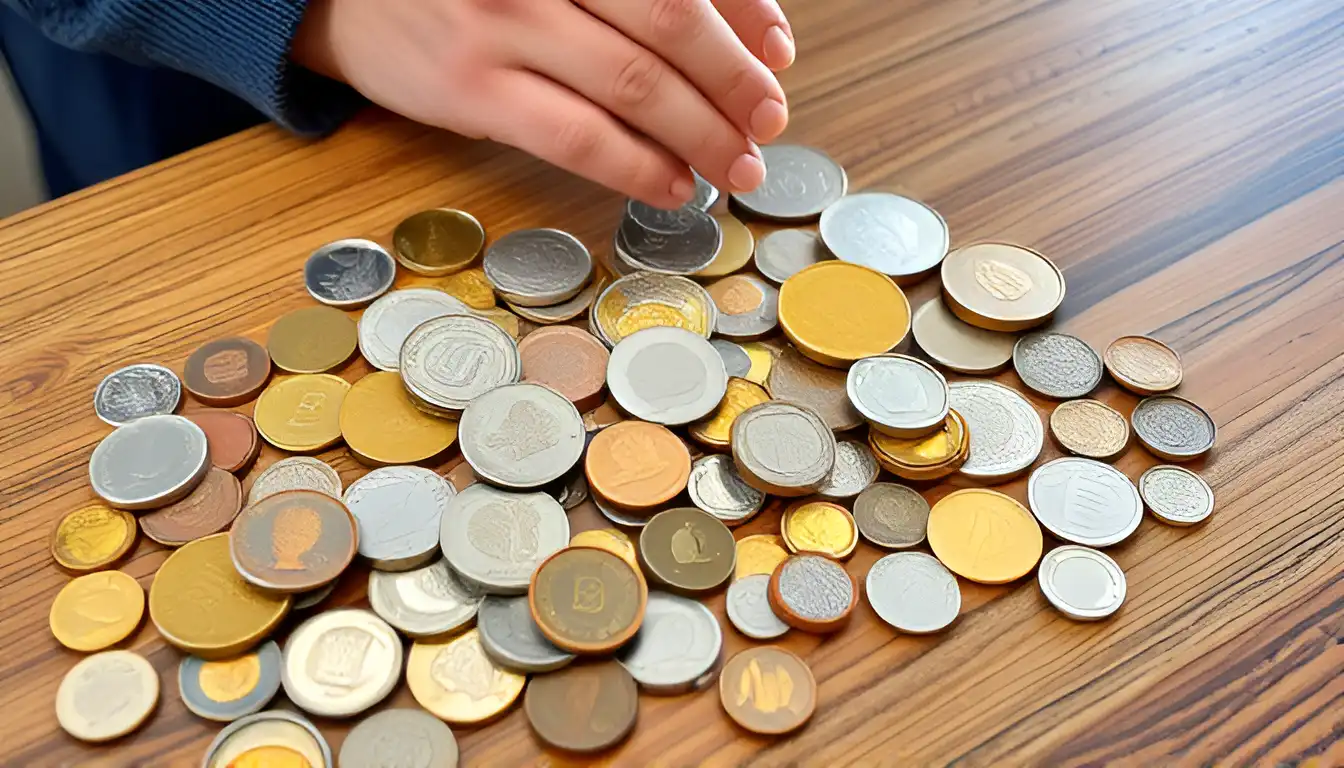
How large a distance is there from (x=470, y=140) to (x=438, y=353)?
264mm

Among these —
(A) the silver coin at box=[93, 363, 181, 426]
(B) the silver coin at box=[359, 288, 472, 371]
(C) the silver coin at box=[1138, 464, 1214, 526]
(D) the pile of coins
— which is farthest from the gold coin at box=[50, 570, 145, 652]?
(C) the silver coin at box=[1138, 464, 1214, 526]

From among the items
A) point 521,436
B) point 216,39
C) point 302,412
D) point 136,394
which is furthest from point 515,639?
point 216,39

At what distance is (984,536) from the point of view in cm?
70

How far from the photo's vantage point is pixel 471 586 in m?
0.65

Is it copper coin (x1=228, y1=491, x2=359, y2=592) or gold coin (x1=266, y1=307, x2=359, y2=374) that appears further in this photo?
gold coin (x1=266, y1=307, x2=359, y2=374)

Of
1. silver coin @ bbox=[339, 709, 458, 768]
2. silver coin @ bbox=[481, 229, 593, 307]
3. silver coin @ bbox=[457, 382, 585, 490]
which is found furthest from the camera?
silver coin @ bbox=[481, 229, 593, 307]

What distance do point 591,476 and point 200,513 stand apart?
27cm

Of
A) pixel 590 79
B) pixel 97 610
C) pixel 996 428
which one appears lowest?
pixel 97 610

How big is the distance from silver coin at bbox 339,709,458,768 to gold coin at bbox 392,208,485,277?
0.37 m

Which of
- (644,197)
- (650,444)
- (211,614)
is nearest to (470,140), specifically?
(644,197)

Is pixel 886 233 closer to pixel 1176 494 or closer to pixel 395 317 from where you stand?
pixel 1176 494

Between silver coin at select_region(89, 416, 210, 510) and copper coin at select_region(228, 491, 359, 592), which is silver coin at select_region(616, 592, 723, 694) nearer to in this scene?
copper coin at select_region(228, 491, 359, 592)

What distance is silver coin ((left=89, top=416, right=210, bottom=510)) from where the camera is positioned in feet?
2.24

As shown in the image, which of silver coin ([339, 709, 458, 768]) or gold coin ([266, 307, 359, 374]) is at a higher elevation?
gold coin ([266, 307, 359, 374])
